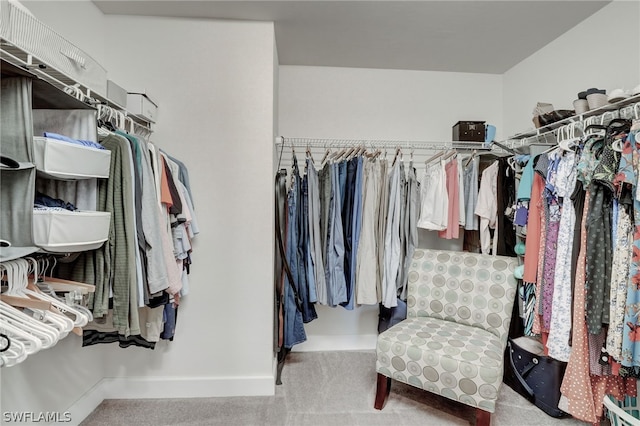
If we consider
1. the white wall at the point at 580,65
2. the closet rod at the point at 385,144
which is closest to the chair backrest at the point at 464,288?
the closet rod at the point at 385,144

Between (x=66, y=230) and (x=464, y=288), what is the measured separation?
6.73 feet

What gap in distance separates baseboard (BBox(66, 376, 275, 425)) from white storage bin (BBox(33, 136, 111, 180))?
1461mm

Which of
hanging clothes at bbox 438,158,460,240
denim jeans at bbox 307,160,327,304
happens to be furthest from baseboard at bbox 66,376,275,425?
hanging clothes at bbox 438,158,460,240

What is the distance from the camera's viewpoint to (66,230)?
0.92 metres

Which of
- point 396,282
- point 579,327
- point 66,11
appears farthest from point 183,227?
point 579,327

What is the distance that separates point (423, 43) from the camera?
2.15 metres

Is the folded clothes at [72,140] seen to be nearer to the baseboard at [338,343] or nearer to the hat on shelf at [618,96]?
the baseboard at [338,343]

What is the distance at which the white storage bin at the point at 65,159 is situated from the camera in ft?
2.91

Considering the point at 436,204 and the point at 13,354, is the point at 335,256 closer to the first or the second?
the point at 436,204

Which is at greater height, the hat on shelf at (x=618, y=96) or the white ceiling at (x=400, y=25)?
the white ceiling at (x=400, y=25)

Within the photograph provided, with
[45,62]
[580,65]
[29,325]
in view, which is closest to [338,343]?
[29,325]

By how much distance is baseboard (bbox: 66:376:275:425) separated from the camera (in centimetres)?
185

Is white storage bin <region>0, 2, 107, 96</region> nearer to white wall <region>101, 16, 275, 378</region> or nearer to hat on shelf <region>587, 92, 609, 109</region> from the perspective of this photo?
white wall <region>101, 16, 275, 378</region>

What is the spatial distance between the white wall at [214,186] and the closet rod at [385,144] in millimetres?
561
